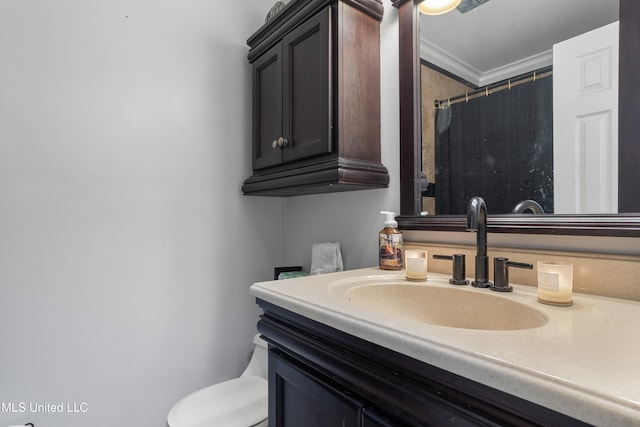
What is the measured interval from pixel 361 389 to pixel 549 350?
0.97 feet

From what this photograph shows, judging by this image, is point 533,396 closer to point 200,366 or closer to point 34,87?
point 200,366

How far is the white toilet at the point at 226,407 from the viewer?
106 centimetres

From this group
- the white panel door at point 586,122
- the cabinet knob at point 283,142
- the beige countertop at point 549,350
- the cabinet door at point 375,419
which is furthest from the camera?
the cabinet knob at point 283,142

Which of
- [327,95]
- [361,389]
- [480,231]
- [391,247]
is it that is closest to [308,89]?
[327,95]

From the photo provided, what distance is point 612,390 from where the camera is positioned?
33 centimetres

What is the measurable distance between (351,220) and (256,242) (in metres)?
0.57

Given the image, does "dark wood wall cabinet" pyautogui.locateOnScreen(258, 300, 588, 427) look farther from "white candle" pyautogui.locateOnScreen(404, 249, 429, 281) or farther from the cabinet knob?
the cabinet knob

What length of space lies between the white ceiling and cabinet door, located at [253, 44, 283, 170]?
0.58 meters

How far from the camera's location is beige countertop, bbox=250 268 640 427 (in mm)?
327

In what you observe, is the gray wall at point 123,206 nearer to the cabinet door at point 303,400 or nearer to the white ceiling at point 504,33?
the cabinet door at point 303,400

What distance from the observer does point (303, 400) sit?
704mm

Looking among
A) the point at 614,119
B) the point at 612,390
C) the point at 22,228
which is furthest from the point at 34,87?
the point at 614,119

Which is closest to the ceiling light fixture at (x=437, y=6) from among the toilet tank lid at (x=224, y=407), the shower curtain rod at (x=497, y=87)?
the shower curtain rod at (x=497, y=87)

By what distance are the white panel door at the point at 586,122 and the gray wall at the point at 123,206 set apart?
125 centimetres
